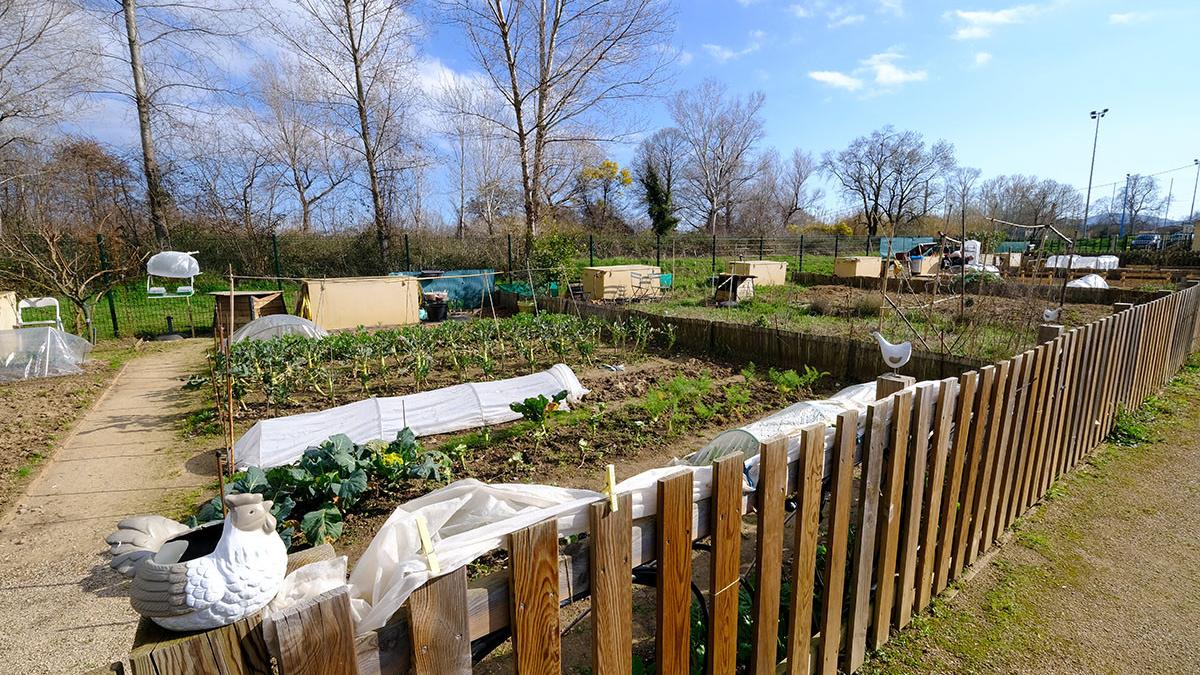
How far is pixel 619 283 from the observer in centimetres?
1509

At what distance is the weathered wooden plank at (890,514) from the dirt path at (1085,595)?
0.56ft

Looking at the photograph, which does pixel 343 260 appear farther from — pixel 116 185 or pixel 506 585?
pixel 506 585

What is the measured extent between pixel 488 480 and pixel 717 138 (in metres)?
46.6

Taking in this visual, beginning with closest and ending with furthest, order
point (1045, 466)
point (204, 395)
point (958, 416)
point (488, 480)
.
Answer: point (958, 416) → point (1045, 466) → point (488, 480) → point (204, 395)

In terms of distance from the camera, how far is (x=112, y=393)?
7.10m

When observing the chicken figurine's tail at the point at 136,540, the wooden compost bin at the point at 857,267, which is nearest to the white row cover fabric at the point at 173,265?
the chicken figurine's tail at the point at 136,540

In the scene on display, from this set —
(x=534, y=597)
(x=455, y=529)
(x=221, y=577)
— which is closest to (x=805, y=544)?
(x=534, y=597)

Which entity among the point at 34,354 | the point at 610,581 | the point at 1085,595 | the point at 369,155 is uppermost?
the point at 369,155

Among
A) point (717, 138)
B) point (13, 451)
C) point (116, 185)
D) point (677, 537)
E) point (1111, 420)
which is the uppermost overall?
point (717, 138)

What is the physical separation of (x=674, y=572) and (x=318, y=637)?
837mm

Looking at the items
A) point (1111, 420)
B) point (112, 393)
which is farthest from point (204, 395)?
point (1111, 420)

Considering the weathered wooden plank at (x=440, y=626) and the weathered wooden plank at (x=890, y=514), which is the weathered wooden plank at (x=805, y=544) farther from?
the weathered wooden plank at (x=440, y=626)

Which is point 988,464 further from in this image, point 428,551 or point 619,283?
point 619,283

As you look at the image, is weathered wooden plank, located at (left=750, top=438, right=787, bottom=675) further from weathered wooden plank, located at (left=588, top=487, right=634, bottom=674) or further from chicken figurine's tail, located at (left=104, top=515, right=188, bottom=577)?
chicken figurine's tail, located at (left=104, top=515, right=188, bottom=577)
